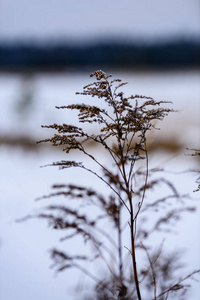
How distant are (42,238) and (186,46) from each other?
792 inches

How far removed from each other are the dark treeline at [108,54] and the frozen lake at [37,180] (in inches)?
52.9

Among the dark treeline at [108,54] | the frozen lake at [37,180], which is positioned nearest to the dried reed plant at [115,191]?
the frozen lake at [37,180]

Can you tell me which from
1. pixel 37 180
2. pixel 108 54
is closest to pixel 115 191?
pixel 37 180

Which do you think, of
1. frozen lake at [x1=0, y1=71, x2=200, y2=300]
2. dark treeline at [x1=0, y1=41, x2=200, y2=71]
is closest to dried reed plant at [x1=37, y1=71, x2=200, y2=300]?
frozen lake at [x1=0, y1=71, x2=200, y2=300]

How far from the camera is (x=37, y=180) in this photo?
311 inches

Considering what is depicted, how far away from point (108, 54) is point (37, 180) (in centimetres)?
1605

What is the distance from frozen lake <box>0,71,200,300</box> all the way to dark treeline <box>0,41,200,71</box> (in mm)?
1345

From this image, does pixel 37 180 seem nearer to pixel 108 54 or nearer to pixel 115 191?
pixel 115 191

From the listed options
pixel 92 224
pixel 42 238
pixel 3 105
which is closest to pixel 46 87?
pixel 3 105

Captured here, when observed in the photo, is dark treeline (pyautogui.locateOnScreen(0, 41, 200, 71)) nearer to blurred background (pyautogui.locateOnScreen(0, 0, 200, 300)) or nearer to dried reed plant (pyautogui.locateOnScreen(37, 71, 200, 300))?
blurred background (pyautogui.locateOnScreen(0, 0, 200, 300))

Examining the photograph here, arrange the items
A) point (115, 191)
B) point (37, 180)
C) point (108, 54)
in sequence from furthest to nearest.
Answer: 1. point (108, 54)
2. point (37, 180)
3. point (115, 191)

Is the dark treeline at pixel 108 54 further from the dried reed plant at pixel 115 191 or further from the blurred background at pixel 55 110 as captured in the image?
the dried reed plant at pixel 115 191

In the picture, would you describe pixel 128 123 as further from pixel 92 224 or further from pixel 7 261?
pixel 7 261

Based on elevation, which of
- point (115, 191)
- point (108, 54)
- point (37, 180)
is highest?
point (108, 54)
